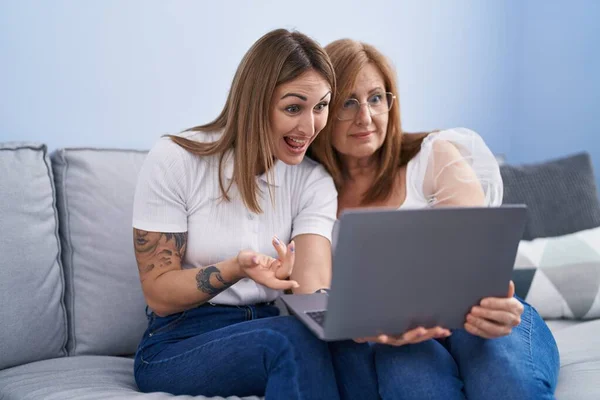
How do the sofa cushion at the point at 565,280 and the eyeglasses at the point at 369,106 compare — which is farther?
the sofa cushion at the point at 565,280

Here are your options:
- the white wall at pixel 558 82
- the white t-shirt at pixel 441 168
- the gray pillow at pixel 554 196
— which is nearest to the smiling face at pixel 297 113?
the white t-shirt at pixel 441 168

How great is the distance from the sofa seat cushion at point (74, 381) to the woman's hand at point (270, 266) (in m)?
0.23

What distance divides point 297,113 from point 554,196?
1.02 m

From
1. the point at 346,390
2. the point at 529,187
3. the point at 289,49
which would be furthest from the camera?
the point at 529,187

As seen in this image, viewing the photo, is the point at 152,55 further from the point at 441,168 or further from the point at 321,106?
the point at 441,168

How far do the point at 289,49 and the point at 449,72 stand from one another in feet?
4.64

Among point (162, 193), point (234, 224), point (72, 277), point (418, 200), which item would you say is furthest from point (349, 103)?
point (72, 277)

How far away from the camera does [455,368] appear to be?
1.30 metres

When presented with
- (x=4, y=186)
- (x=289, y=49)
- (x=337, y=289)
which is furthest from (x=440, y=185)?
(x=4, y=186)

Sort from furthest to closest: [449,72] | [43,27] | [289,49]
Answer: [449,72], [43,27], [289,49]

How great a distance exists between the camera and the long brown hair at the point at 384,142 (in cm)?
170

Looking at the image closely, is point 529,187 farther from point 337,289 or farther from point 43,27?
point 43,27

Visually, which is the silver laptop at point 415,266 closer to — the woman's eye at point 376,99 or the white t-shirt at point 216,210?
the white t-shirt at point 216,210

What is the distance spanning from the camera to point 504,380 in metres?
1.20
